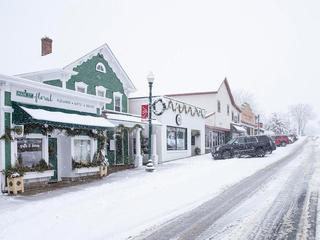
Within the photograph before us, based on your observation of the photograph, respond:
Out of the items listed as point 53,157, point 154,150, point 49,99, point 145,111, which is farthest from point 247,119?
point 49,99

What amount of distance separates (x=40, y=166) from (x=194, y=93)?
28.5 m

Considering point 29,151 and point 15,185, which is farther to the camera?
point 29,151

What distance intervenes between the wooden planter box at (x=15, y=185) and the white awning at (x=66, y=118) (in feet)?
7.97

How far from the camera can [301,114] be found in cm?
17488

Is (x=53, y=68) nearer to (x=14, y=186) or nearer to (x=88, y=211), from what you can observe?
(x=14, y=186)

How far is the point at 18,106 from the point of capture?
15961 millimetres

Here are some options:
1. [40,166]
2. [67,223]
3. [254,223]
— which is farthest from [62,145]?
[254,223]

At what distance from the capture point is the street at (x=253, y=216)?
8211mm

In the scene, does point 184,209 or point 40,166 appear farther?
point 40,166

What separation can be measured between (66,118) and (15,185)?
4040mm

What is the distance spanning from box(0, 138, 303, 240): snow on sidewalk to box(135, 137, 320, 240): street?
1.75 feet

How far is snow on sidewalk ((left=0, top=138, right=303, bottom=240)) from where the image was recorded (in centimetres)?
891

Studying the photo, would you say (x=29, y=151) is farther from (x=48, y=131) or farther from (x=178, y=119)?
(x=178, y=119)

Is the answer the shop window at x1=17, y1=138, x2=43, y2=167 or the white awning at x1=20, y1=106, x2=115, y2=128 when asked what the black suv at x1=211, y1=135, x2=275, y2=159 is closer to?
the white awning at x1=20, y1=106, x2=115, y2=128
